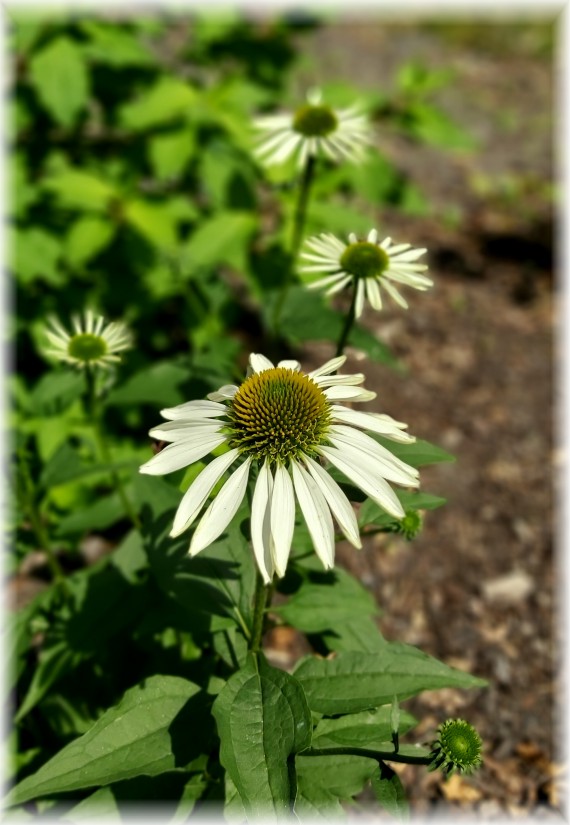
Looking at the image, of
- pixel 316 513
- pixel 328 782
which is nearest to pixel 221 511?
pixel 316 513

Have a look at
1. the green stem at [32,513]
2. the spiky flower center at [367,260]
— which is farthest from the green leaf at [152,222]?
the spiky flower center at [367,260]

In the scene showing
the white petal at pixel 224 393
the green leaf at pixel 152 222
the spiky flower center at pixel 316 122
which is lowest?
the white petal at pixel 224 393

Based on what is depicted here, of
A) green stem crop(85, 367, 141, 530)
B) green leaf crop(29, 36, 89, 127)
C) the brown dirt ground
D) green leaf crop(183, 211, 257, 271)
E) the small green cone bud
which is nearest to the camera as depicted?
the small green cone bud

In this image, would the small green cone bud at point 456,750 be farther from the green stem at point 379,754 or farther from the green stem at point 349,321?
the green stem at point 349,321

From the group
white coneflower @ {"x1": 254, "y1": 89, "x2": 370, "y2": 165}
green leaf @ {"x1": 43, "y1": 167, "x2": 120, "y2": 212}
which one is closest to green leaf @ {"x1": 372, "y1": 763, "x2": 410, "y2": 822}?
white coneflower @ {"x1": 254, "y1": 89, "x2": 370, "y2": 165}

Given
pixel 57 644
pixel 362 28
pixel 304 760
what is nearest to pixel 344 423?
pixel 304 760

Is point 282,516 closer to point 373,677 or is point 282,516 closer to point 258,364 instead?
point 258,364

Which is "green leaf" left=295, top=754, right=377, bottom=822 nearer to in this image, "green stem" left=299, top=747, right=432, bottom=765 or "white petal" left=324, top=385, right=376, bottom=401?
"green stem" left=299, top=747, right=432, bottom=765

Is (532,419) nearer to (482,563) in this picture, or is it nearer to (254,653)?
(482,563)
